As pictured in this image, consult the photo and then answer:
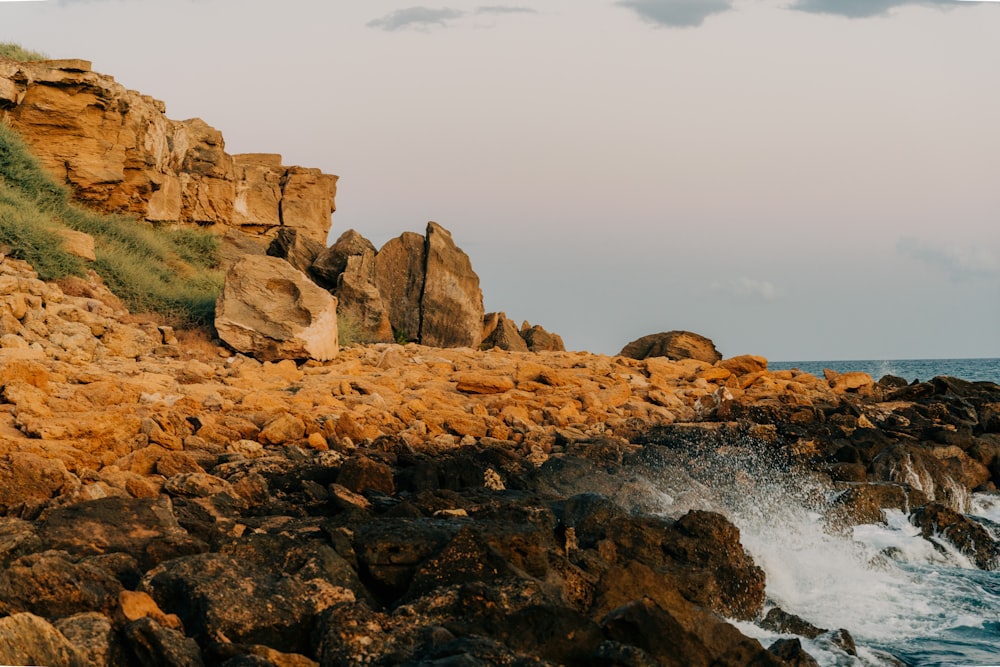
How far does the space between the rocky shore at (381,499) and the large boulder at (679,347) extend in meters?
4.83

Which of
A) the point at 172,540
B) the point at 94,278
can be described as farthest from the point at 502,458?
the point at 94,278

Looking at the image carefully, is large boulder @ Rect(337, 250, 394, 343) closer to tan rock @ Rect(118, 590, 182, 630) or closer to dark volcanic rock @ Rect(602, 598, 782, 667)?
tan rock @ Rect(118, 590, 182, 630)

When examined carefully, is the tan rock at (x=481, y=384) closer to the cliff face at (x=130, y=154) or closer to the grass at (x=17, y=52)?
the cliff face at (x=130, y=154)

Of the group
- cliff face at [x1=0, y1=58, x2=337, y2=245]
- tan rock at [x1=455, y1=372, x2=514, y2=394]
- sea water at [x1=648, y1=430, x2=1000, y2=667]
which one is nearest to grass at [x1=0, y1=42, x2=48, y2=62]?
cliff face at [x1=0, y1=58, x2=337, y2=245]

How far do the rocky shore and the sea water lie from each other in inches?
5.5

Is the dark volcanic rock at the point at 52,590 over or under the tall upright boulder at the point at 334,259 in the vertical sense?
under

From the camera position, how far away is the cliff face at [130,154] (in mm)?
16766

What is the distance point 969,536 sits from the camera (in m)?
8.84

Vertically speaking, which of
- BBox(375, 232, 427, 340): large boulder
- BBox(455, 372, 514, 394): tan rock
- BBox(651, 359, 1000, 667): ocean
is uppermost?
BBox(375, 232, 427, 340): large boulder

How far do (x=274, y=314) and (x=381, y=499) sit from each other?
233 inches

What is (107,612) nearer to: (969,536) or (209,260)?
(969,536)

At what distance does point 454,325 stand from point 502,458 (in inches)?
375

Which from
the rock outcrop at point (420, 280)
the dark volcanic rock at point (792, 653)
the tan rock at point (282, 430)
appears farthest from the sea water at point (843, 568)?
the rock outcrop at point (420, 280)

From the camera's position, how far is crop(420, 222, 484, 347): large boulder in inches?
711
